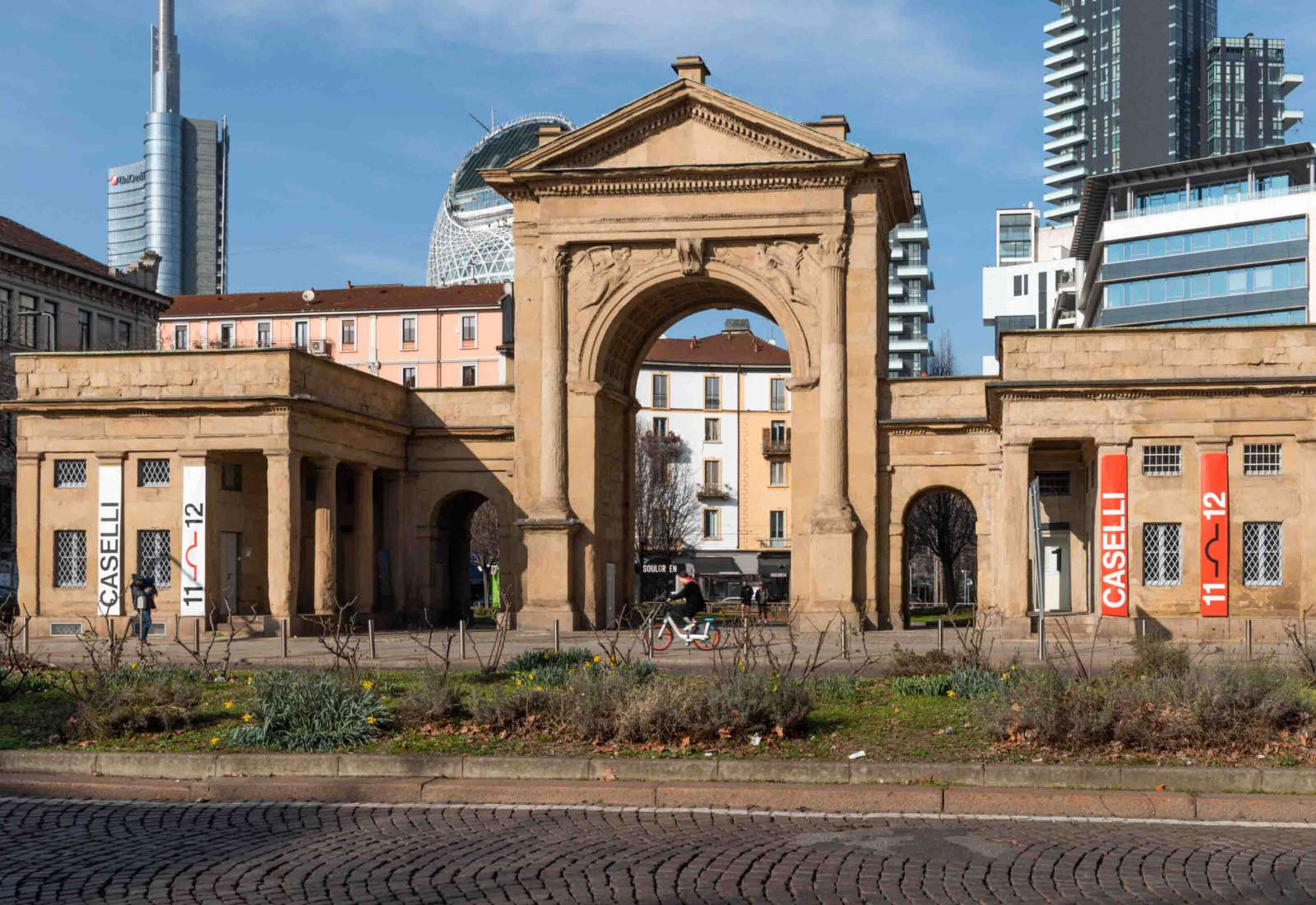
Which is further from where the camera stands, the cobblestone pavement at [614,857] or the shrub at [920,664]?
the shrub at [920,664]

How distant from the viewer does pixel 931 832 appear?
40.5 ft

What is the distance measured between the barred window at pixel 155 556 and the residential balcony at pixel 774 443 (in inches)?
2337

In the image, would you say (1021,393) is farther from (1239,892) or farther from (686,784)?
(1239,892)

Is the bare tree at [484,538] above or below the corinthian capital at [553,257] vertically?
below

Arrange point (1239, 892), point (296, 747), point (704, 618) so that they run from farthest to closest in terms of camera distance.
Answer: point (704, 618) < point (296, 747) < point (1239, 892)

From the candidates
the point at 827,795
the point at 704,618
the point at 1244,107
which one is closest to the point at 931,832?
the point at 827,795

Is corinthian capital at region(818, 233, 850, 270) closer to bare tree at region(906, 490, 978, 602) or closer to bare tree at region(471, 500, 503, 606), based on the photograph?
bare tree at region(906, 490, 978, 602)

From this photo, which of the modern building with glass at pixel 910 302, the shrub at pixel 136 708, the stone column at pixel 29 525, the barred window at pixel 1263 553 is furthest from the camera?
the modern building with glass at pixel 910 302

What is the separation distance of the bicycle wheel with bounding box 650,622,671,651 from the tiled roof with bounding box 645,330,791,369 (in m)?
65.5

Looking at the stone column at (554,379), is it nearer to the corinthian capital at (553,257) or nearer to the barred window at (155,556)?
the corinthian capital at (553,257)

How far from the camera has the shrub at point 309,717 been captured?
1606 centimetres

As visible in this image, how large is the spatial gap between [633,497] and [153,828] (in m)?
38.5

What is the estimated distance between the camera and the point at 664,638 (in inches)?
1329

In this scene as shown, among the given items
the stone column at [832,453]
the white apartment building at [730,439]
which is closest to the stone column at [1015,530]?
the stone column at [832,453]
